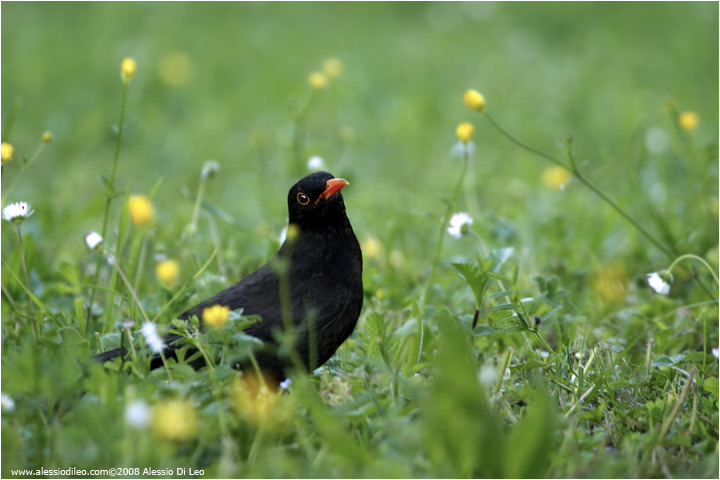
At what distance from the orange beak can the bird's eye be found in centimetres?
5

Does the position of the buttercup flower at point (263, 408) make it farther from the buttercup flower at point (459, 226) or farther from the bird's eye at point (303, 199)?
the buttercup flower at point (459, 226)

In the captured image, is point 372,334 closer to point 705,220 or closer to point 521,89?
point 705,220

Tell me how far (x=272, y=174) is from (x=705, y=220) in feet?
11.1

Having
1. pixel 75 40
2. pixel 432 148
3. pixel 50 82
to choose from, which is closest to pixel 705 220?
pixel 432 148

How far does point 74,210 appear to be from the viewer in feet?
17.3

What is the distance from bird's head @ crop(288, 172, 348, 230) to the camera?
3.17 meters

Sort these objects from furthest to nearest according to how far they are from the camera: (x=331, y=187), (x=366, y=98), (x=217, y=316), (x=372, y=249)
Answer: (x=366, y=98), (x=372, y=249), (x=331, y=187), (x=217, y=316)

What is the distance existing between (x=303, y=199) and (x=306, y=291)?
1.42 feet

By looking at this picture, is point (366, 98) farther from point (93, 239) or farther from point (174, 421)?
point (174, 421)

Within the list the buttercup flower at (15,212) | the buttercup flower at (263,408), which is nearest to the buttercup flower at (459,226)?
the buttercup flower at (263,408)

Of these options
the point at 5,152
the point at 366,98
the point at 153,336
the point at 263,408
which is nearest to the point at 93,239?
the point at 5,152

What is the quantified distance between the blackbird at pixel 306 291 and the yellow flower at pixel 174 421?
52 centimetres

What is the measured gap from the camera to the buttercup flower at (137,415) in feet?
6.45

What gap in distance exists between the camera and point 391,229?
165 inches
